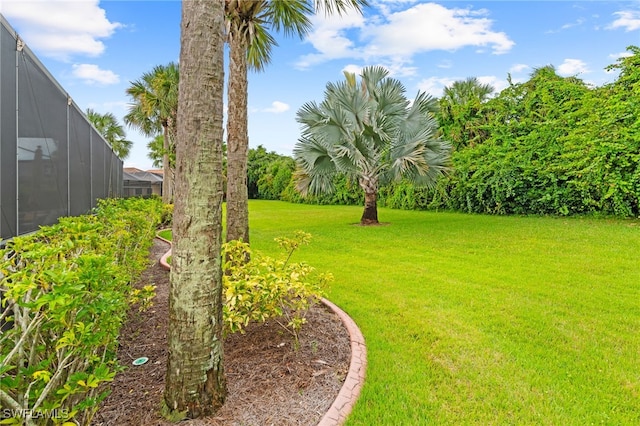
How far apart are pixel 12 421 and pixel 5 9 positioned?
3.43 metres

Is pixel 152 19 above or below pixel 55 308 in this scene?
above

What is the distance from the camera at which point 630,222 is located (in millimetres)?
8883

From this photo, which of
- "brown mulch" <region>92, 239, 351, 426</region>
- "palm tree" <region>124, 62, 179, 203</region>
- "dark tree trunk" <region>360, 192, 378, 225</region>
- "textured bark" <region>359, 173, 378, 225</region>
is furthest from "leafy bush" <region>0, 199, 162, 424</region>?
"palm tree" <region>124, 62, 179, 203</region>

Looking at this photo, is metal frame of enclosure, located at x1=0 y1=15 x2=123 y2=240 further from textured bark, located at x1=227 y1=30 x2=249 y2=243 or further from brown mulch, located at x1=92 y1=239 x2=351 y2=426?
textured bark, located at x1=227 y1=30 x2=249 y2=243

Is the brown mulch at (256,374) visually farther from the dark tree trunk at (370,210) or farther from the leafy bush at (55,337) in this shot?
the dark tree trunk at (370,210)

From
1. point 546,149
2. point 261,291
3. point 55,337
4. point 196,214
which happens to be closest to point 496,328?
point 261,291

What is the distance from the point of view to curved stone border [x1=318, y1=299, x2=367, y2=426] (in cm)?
190

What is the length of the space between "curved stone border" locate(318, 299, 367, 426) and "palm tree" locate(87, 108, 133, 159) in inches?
951

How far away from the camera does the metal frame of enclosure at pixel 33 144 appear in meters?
2.83

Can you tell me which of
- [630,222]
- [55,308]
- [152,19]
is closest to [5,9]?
[152,19]

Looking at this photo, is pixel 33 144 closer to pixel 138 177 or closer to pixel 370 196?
pixel 370 196

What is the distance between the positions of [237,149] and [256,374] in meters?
2.84

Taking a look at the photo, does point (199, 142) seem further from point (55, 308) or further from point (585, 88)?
point (585, 88)

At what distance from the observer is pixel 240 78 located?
4500 millimetres
